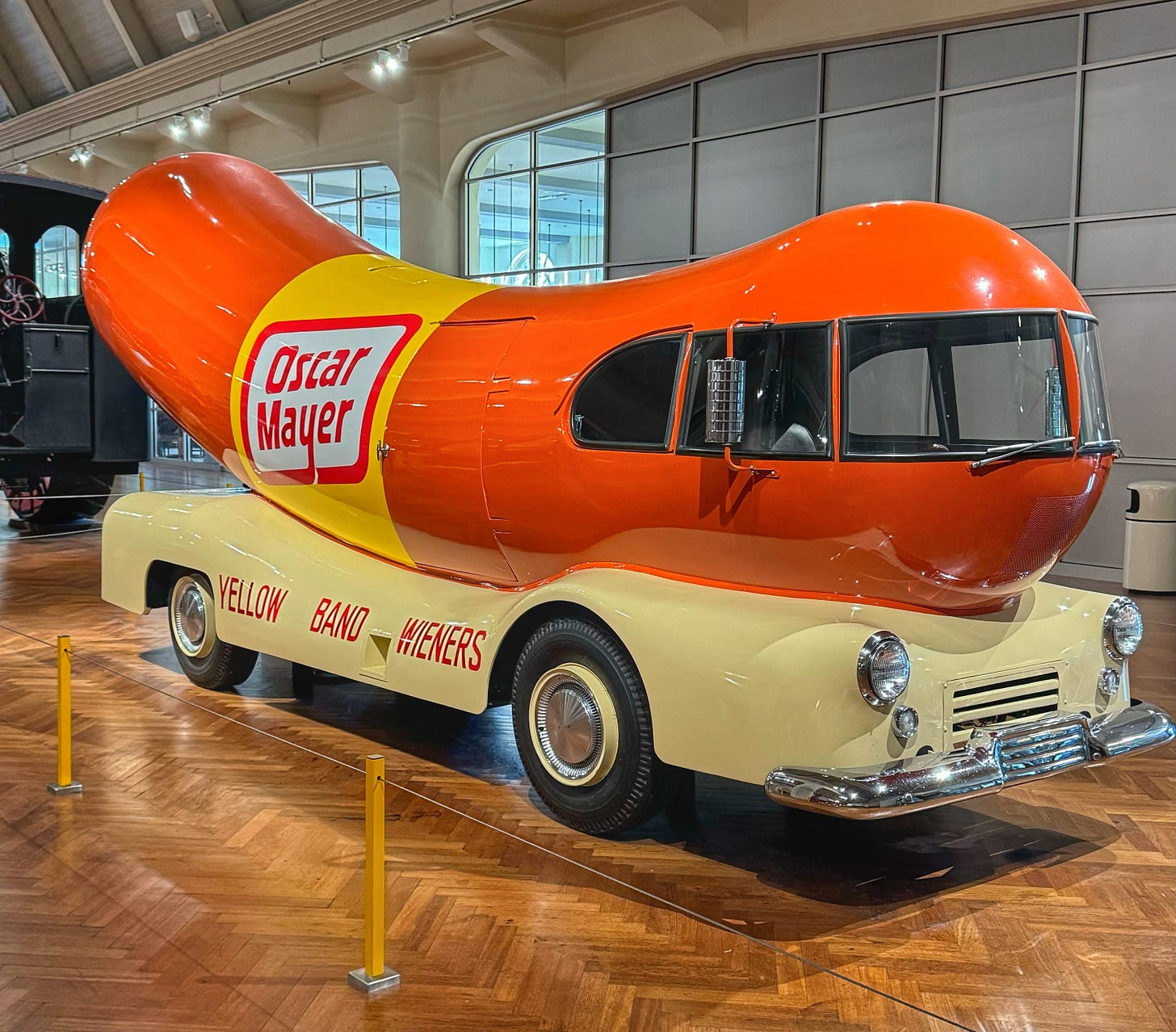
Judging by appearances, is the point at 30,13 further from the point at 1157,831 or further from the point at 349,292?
the point at 1157,831

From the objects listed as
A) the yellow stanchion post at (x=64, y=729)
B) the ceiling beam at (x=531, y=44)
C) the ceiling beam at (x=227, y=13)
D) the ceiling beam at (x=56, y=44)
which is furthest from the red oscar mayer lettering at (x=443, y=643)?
the ceiling beam at (x=56, y=44)

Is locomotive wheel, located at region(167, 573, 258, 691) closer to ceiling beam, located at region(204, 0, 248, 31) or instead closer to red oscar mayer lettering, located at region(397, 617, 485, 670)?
red oscar mayer lettering, located at region(397, 617, 485, 670)

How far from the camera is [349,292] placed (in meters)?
6.80

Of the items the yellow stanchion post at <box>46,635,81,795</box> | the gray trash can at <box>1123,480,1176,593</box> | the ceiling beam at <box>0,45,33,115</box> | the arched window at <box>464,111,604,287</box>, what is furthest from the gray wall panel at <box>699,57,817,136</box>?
the ceiling beam at <box>0,45,33,115</box>

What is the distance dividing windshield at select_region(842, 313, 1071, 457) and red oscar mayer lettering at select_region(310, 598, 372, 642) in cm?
280

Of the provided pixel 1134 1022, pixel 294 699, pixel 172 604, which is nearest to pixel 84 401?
pixel 172 604

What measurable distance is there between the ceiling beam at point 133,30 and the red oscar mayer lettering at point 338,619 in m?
16.2

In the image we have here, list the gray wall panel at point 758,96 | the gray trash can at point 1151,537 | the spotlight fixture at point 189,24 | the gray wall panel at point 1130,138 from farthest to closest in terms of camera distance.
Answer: the spotlight fixture at point 189,24
the gray wall panel at point 758,96
the gray wall panel at point 1130,138
the gray trash can at point 1151,537

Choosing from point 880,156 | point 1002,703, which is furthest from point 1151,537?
point 1002,703

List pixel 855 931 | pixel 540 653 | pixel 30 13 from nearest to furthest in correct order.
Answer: pixel 855 931
pixel 540 653
pixel 30 13

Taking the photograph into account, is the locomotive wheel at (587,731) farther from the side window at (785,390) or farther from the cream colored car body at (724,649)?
the side window at (785,390)

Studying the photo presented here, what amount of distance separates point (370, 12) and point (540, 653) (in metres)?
12.2

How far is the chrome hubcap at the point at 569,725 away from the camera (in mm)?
4855

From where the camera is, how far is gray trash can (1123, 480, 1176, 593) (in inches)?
436
